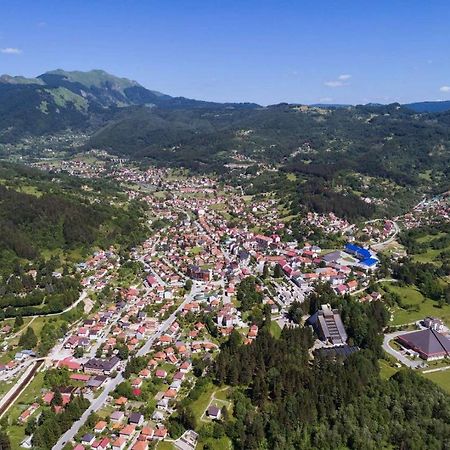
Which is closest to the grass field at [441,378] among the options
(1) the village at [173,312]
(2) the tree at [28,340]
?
(1) the village at [173,312]

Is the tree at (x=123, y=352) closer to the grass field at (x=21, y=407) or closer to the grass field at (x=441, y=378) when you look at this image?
the grass field at (x=21, y=407)

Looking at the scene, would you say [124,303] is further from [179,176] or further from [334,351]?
[179,176]

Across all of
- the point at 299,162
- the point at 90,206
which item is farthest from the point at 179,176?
the point at 90,206

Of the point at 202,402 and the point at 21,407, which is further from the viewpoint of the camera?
the point at 202,402

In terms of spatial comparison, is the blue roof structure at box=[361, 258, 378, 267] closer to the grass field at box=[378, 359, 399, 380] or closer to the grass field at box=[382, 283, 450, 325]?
the grass field at box=[382, 283, 450, 325]

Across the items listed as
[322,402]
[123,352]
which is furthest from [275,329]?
[123,352]

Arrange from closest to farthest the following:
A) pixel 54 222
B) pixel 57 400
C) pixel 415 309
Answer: pixel 57 400
pixel 415 309
pixel 54 222

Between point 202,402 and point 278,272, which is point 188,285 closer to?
point 278,272
